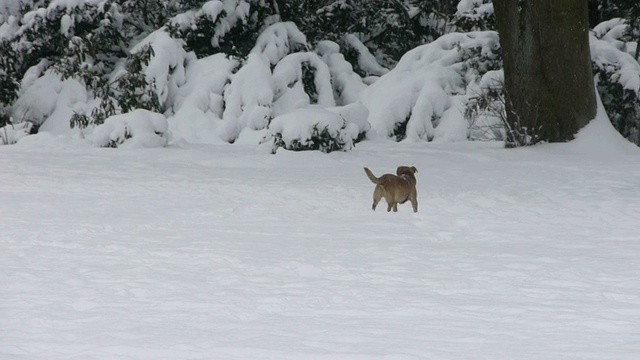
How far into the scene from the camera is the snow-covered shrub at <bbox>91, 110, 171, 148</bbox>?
13.2 meters

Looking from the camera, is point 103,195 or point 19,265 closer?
point 19,265

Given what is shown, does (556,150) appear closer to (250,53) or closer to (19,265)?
(250,53)

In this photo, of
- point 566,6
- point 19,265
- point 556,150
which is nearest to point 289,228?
point 19,265

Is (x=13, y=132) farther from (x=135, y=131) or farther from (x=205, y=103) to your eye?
(x=205, y=103)

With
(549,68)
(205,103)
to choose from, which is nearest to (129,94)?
(205,103)

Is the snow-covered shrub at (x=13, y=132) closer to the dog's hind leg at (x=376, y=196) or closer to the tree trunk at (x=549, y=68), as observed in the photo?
the tree trunk at (x=549, y=68)

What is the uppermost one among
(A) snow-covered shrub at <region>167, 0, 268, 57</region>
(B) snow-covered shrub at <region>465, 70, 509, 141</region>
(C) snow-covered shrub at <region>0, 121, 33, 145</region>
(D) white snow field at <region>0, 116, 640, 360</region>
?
(A) snow-covered shrub at <region>167, 0, 268, 57</region>

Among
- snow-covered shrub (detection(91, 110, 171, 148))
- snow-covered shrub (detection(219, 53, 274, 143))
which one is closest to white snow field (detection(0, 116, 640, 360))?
snow-covered shrub (detection(91, 110, 171, 148))

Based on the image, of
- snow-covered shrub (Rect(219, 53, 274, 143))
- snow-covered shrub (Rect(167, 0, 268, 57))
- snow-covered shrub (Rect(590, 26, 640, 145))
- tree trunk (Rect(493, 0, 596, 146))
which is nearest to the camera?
tree trunk (Rect(493, 0, 596, 146))

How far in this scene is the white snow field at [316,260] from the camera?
4184mm

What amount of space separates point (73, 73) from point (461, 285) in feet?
42.5

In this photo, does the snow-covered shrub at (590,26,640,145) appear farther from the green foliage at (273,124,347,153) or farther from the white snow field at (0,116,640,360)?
the green foliage at (273,124,347,153)

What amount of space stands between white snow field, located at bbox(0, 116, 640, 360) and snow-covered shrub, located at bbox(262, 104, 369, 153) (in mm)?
572

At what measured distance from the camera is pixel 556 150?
484 inches
